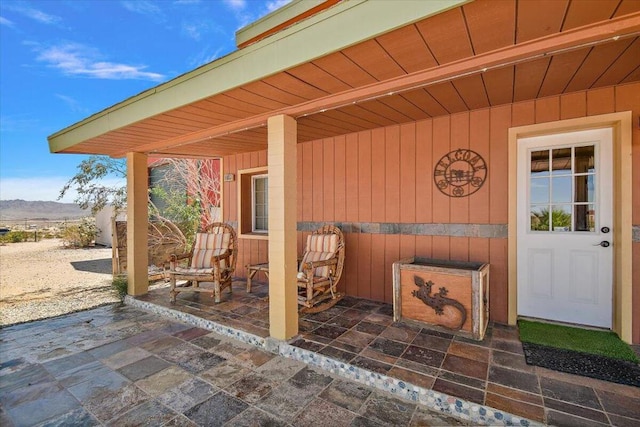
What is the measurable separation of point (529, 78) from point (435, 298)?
208 centimetres

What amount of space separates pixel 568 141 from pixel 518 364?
2221 millimetres

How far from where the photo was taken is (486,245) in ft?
10.8

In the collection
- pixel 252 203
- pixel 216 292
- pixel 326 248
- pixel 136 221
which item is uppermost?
pixel 252 203

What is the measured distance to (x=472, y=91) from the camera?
8.80 ft

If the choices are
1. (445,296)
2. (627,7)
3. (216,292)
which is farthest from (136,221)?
(627,7)

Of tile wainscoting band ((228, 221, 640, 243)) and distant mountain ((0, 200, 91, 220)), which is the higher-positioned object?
distant mountain ((0, 200, 91, 220))

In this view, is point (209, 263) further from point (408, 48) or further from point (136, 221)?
point (408, 48)

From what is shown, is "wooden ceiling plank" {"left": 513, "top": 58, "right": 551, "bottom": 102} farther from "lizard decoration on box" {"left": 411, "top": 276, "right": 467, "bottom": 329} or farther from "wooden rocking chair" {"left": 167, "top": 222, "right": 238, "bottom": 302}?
"wooden rocking chair" {"left": 167, "top": 222, "right": 238, "bottom": 302}

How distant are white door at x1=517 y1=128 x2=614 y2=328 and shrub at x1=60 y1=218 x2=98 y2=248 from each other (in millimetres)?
14955

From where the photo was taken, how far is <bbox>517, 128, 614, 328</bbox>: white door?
2.88 meters

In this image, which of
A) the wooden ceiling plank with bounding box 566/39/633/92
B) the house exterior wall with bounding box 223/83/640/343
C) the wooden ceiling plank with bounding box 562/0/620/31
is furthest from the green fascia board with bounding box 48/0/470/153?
the house exterior wall with bounding box 223/83/640/343

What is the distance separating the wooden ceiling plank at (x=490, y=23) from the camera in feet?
Answer: 4.75

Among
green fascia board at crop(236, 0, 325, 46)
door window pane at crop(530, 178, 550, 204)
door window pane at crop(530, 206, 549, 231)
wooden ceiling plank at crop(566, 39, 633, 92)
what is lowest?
door window pane at crop(530, 206, 549, 231)

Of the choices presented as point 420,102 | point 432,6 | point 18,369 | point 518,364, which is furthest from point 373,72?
point 18,369
